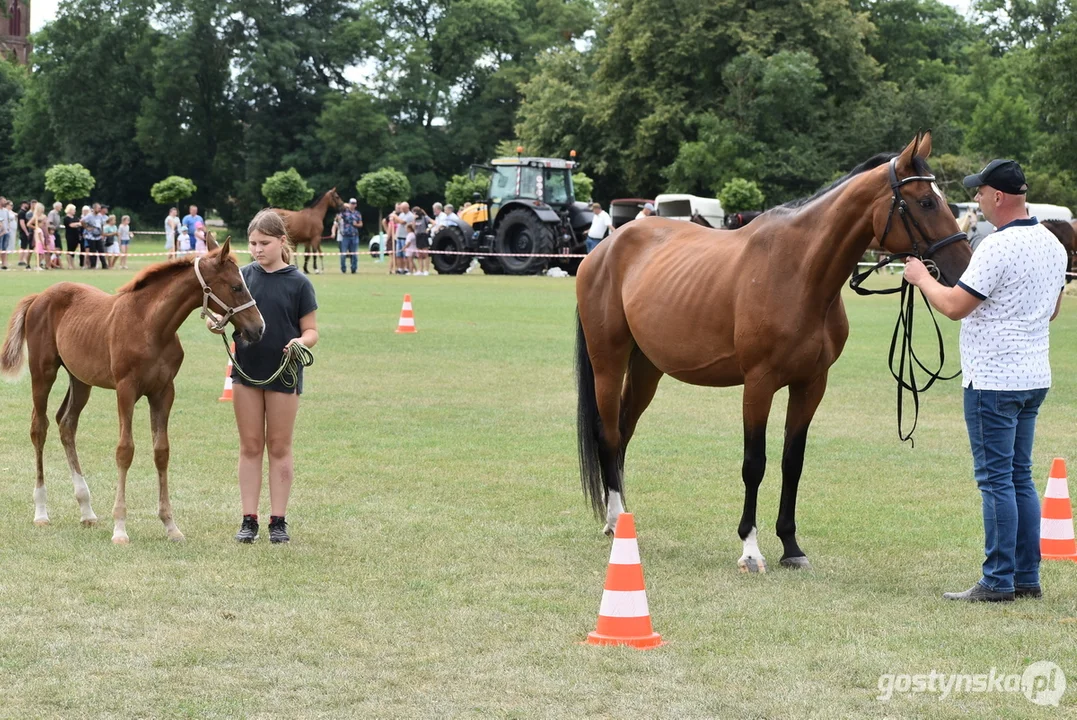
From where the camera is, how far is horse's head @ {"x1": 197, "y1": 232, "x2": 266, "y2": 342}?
6.72 m

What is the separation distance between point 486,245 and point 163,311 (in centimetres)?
2910

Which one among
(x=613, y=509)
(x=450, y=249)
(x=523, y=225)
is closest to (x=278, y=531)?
(x=613, y=509)

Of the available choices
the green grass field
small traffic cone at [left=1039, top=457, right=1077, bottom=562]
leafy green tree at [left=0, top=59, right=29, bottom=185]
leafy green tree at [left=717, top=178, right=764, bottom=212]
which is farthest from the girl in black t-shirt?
leafy green tree at [left=0, top=59, right=29, bottom=185]

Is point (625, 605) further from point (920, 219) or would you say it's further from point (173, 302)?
point (173, 302)

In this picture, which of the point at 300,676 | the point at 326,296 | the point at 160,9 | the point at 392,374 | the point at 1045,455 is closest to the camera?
the point at 300,676

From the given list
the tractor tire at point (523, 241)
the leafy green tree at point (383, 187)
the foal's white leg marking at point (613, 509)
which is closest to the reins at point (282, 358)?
the foal's white leg marking at point (613, 509)

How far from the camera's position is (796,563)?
6.68m

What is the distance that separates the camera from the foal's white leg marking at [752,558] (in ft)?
21.6

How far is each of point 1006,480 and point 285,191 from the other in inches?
1721

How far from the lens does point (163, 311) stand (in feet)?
23.0

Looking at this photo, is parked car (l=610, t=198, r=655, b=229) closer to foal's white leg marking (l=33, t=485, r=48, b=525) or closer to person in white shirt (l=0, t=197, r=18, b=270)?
person in white shirt (l=0, t=197, r=18, b=270)

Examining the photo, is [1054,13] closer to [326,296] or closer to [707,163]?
[707,163]

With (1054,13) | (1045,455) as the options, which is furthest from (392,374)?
(1054,13)

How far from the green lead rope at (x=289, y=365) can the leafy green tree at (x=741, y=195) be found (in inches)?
1611
